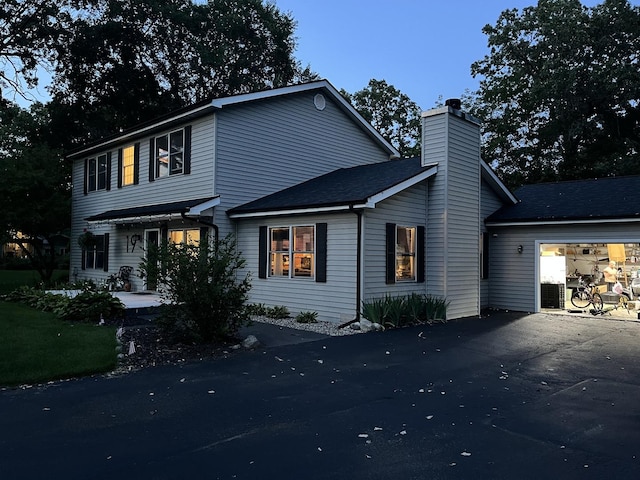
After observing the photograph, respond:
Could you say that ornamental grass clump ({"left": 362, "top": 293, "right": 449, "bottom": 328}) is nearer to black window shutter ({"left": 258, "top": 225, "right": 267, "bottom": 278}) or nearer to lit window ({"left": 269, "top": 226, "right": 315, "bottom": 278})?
lit window ({"left": 269, "top": 226, "right": 315, "bottom": 278})

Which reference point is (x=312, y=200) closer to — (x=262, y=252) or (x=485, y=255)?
(x=262, y=252)

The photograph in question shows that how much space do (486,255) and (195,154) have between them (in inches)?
357

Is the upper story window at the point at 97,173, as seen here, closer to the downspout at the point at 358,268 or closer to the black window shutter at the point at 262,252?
the black window shutter at the point at 262,252

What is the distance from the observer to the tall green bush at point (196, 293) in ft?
26.6

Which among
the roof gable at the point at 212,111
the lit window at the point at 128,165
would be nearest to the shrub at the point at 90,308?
the roof gable at the point at 212,111

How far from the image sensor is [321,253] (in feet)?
38.0

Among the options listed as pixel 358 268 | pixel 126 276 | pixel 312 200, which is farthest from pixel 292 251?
pixel 126 276

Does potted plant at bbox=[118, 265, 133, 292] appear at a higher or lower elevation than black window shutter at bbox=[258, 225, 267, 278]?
lower

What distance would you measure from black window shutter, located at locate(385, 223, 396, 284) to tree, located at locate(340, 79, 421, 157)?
21930mm

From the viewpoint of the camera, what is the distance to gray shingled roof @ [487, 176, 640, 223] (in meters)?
12.4

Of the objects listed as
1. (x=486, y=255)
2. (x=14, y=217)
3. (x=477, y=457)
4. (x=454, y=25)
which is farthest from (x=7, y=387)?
(x=454, y=25)

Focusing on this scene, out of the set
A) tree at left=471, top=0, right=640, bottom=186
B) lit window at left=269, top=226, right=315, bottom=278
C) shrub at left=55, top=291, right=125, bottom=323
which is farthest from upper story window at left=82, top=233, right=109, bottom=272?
tree at left=471, top=0, right=640, bottom=186

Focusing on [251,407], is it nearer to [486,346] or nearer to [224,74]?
[486,346]

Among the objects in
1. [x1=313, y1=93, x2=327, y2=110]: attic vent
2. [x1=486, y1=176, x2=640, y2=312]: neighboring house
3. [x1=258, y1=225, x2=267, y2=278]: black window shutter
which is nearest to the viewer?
[x1=486, y1=176, x2=640, y2=312]: neighboring house
